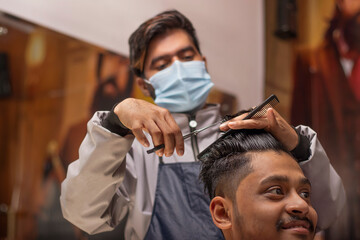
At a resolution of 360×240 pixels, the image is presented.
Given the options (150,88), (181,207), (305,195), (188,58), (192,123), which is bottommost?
(181,207)

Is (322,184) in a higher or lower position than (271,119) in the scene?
lower

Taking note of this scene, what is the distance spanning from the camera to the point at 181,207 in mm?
1578

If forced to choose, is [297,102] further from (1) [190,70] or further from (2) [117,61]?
(1) [190,70]

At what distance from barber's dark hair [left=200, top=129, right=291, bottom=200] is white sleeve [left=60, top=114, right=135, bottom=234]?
315mm

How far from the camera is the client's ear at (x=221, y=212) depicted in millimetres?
1400

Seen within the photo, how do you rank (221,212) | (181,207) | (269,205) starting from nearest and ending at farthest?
1. (269,205)
2. (221,212)
3. (181,207)

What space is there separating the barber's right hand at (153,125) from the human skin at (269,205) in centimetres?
29

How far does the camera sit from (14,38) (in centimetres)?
240

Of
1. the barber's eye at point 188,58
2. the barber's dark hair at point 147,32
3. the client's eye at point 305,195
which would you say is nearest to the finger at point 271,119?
the client's eye at point 305,195

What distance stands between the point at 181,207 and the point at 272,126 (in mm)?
465

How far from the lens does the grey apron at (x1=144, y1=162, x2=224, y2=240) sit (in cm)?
152

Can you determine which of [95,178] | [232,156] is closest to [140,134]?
[95,178]

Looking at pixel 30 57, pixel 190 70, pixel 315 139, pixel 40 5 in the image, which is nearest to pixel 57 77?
pixel 30 57

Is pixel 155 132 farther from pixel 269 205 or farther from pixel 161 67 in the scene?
pixel 161 67
